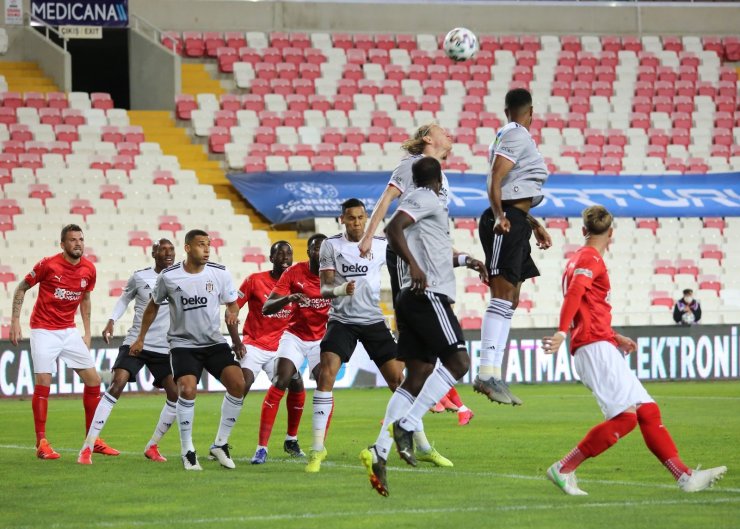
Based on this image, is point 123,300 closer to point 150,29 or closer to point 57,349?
point 57,349

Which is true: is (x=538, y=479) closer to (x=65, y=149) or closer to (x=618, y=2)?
(x=65, y=149)

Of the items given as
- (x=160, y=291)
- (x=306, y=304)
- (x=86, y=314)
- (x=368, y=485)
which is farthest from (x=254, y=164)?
(x=368, y=485)

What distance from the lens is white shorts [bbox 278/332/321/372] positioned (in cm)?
1193

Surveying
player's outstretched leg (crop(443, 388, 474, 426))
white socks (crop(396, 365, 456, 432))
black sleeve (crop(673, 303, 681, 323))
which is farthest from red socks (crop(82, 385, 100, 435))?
black sleeve (crop(673, 303, 681, 323))

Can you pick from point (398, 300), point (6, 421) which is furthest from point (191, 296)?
point (6, 421)

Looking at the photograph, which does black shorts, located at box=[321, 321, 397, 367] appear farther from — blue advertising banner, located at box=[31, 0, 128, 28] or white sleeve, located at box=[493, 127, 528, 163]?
blue advertising banner, located at box=[31, 0, 128, 28]

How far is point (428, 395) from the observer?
867 centimetres

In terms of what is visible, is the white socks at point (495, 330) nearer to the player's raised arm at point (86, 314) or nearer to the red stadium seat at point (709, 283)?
the player's raised arm at point (86, 314)

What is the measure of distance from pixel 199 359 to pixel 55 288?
242 cm

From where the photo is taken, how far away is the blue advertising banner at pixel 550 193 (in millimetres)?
28984

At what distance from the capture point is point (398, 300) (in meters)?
8.96

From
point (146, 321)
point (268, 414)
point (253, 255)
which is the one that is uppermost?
point (146, 321)

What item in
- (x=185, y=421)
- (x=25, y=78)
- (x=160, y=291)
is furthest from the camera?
(x=25, y=78)

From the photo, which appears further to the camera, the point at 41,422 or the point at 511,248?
the point at 41,422
